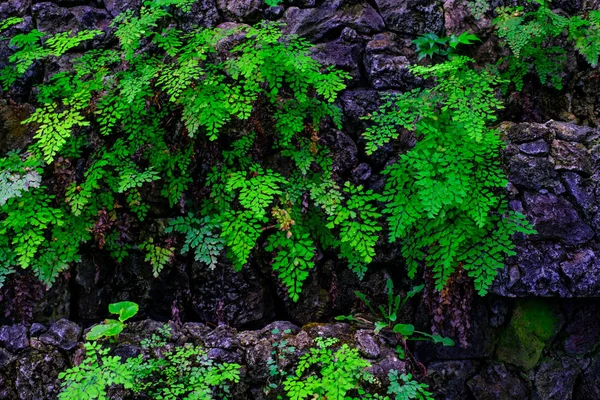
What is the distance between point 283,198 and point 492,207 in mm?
1823

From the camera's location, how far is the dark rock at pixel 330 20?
5145 mm

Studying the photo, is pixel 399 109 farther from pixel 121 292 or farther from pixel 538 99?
pixel 121 292

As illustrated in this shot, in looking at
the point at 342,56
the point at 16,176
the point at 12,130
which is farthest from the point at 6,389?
the point at 342,56

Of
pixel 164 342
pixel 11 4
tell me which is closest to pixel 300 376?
pixel 164 342

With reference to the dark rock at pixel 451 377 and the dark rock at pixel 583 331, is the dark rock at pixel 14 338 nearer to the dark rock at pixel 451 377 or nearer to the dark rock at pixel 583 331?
the dark rock at pixel 451 377

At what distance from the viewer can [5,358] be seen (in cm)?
414

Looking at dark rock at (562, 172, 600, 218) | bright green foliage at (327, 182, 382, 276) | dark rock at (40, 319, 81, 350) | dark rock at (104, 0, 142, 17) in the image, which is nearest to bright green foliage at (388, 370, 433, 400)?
bright green foliage at (327, 182, 382, 276)

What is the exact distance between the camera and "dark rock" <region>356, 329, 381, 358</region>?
13.9ft

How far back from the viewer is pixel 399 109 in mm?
4504

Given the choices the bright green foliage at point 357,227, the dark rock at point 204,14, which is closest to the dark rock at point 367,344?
the bright green foliage at point 357,227

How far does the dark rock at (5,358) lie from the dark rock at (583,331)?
4847mm

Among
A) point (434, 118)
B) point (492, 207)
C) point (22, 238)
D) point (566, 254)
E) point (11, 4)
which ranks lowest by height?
point (566, 254)

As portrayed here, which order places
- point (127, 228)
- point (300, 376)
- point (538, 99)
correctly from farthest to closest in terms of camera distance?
1. point (538, 99)
2. point (127, 228)
3. point (300, 376)

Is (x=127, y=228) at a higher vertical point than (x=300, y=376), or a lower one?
higher
